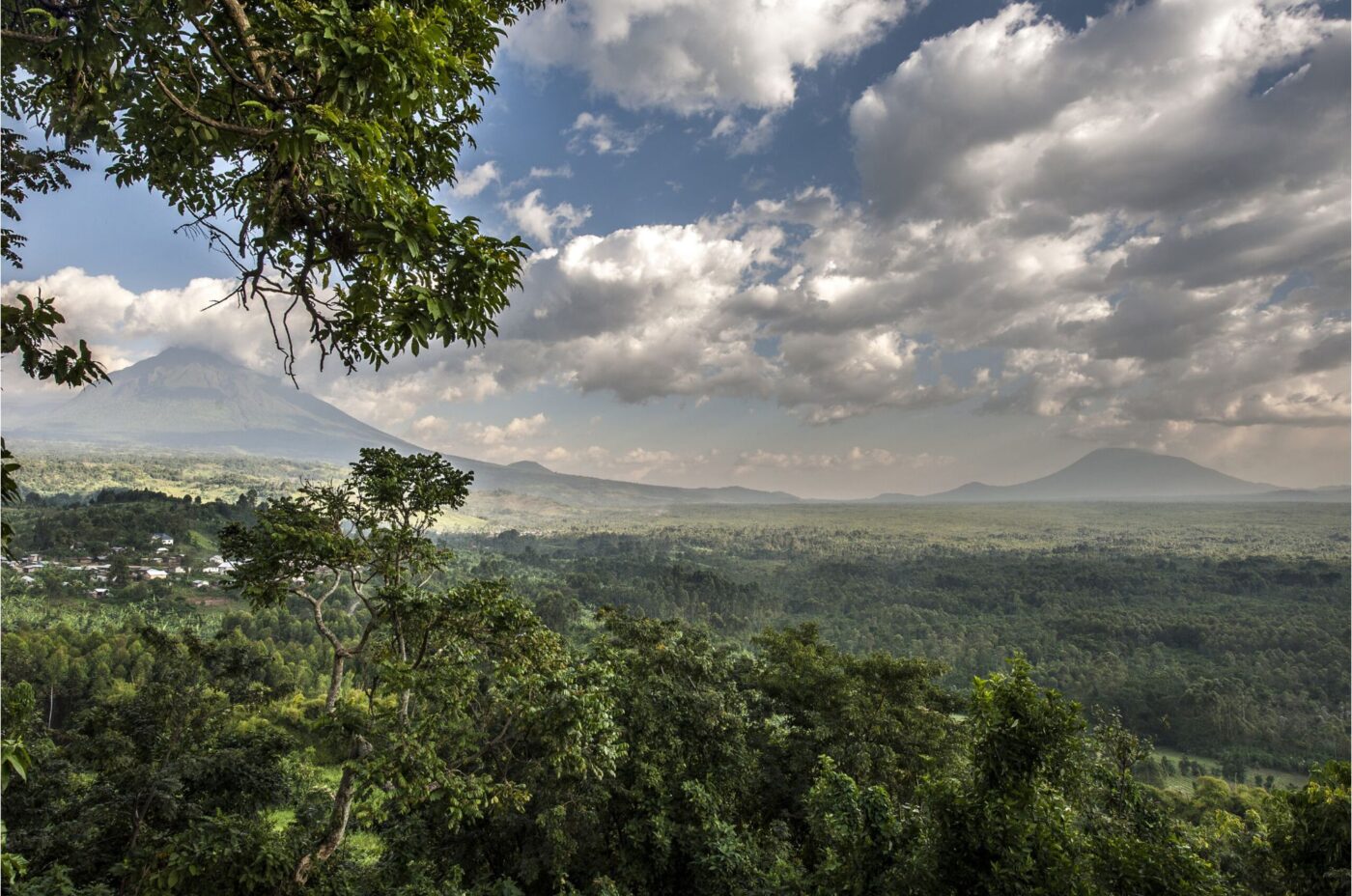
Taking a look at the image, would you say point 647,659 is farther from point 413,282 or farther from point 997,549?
point 997,549

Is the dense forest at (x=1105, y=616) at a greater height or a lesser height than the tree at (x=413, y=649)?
lesser

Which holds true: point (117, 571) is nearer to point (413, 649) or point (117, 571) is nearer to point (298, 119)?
point (413, 649)

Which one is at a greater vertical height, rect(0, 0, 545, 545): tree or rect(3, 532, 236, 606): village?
rect(0, 0, 545, 545): tree

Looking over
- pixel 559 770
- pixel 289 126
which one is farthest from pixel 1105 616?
pixel 289 126

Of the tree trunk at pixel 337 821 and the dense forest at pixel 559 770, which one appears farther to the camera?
the tree trunk at pixel 337 821

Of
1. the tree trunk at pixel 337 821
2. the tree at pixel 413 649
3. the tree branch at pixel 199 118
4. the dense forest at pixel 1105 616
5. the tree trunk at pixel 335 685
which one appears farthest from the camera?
the dense forest at pixel 1105 616

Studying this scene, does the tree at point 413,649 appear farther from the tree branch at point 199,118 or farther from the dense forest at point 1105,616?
the dense forest at point 1105,616

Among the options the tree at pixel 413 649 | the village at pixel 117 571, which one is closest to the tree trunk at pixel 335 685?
the tree at pixel 413 649

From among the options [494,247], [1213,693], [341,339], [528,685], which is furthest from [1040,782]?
[1213,693]

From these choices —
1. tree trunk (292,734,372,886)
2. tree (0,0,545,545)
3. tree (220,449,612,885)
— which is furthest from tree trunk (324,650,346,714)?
tree (0,0,545,545)

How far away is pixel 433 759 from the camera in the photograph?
5.48 meters

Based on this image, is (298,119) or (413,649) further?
(413,649)

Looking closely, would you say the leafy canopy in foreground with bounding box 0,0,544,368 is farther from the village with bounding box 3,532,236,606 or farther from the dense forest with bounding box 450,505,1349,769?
the village with bounding box 3,532,236,606

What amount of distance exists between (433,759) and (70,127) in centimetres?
529
